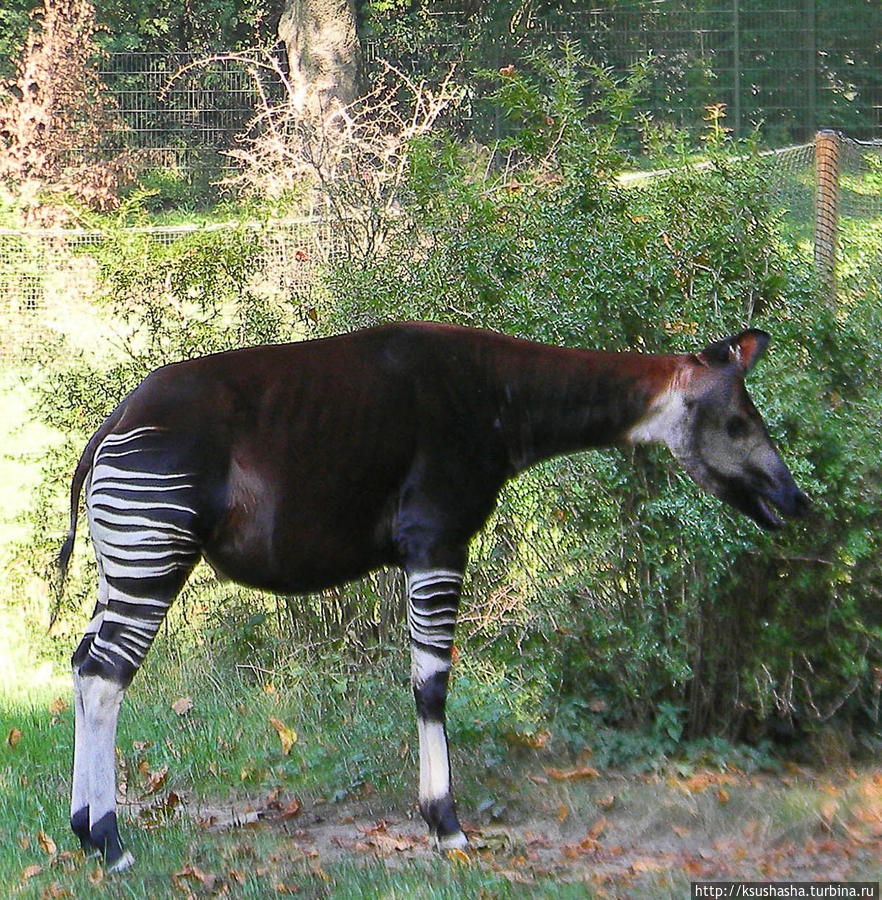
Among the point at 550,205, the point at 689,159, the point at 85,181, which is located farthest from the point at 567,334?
the point at 85,181

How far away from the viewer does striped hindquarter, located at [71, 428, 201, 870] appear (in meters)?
4.18

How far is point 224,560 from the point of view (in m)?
4.33

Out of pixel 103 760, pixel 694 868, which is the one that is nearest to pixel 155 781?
pixel 103 760

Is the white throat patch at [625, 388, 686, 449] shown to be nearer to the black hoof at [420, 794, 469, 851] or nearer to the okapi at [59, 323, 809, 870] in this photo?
the okapi at [59, 323, 809, 870]

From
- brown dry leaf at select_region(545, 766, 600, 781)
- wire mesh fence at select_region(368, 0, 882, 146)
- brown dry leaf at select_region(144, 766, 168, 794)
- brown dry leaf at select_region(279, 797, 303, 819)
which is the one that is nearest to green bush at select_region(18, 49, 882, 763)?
brown dry leaf at select_region(545, 766, 600, 781)

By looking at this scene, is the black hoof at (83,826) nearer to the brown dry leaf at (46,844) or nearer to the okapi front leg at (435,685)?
the brown dry leaf at (46,844)

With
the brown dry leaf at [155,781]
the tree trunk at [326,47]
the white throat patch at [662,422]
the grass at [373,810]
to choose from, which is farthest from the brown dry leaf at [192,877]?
the tree trunk at [326,47]

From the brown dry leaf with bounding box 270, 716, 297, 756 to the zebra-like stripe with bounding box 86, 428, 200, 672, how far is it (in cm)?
144

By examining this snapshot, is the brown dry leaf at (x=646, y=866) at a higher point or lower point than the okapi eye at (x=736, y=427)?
lower

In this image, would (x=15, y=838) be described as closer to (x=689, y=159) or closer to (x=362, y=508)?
(x=362, y=508)

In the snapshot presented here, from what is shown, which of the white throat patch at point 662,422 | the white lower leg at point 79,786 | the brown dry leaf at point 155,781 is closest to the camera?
the white lower leg at point 79,786

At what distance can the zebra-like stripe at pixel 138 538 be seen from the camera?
418 centimetres

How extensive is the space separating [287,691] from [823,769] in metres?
2.39

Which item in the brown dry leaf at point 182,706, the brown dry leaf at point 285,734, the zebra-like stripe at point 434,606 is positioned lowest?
the brown dry leaf at point 182,706
